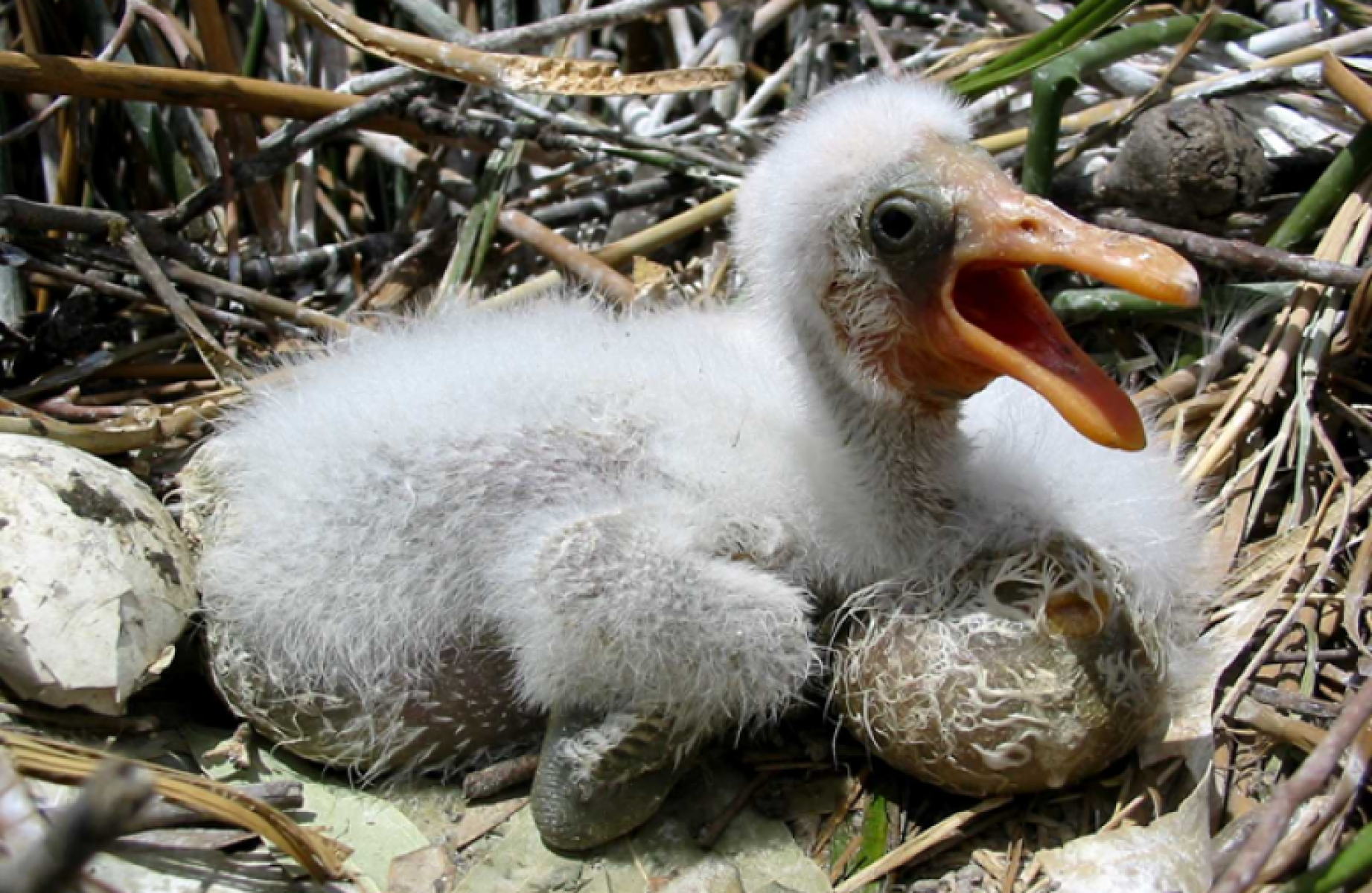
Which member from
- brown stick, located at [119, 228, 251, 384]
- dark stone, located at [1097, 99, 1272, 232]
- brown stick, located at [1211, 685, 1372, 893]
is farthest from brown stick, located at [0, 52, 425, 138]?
brown stick, located at [1211, 685, 1372, 893]

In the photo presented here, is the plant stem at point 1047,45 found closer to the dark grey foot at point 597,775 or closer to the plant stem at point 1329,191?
the plant stem at point 1329,191

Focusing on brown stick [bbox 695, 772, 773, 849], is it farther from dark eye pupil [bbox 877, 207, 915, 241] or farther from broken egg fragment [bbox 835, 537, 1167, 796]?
dark eye pupil [bbox 877, 207, 915, 241]

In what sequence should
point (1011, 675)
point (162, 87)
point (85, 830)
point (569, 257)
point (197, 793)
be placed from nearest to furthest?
point (85, 830) → point (197, 793) → point (1011, 675) → point (162, 87) → point (569, 257)

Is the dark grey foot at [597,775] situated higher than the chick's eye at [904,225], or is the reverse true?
the chick's eye at [904,225]

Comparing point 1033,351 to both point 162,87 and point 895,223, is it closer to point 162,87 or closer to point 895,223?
point 895,223

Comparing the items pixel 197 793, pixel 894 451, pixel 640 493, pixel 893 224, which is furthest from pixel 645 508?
pixel 197 793

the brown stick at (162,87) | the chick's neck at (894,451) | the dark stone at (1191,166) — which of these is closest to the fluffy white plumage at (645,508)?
the chick's neck at (894,451)
